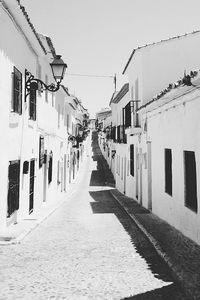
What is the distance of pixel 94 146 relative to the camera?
63562 millimetres

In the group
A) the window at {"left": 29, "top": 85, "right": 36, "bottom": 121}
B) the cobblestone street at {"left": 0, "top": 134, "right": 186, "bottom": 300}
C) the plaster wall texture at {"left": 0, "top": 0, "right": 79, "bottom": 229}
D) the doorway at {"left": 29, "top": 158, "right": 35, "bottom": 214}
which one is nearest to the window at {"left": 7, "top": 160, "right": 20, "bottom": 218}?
the plaster wall texture at {"left": 0, "top": 0, "right": 79, "bottom": 229}

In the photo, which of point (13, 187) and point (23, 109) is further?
point (23, 109)

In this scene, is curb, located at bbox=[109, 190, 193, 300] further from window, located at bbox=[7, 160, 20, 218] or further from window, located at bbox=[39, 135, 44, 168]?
window, located at bbox=[39, 135, 44, 168]

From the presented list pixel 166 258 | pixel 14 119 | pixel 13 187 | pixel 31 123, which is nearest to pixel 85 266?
pixel 166 258

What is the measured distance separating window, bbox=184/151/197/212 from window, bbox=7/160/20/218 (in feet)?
14.0

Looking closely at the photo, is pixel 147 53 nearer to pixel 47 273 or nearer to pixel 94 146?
pixel 47 273

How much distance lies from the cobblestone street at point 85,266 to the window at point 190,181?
4.43 feet

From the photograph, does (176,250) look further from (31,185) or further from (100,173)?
(100,173)

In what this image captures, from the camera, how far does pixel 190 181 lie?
799cm

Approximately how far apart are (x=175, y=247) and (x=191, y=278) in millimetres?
1908

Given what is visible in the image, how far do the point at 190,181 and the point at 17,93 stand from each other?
4850 millimetres

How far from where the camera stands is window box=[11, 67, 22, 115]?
27.7 feet

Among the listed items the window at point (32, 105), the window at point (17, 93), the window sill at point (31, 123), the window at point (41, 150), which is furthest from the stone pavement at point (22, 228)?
the window at point (32, 105)

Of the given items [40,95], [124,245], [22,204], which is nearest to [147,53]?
[40,95]
